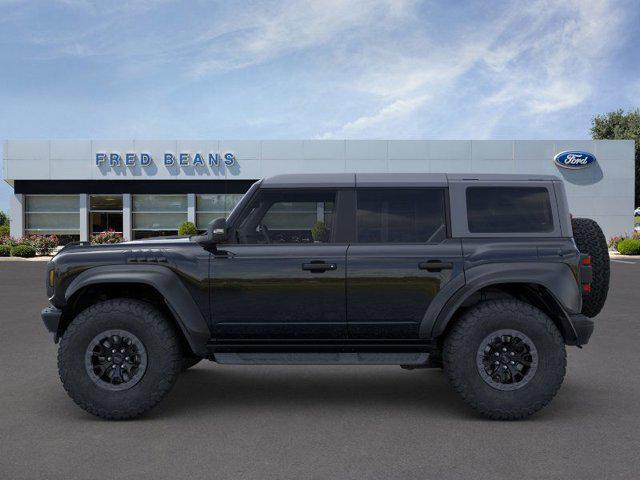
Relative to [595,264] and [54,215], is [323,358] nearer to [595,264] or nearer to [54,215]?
[595,264]

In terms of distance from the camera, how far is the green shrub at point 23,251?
32.7m

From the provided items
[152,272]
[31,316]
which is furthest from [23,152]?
[152,272]

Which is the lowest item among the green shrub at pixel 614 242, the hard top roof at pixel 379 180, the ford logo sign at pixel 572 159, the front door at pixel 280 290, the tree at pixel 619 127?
the front door at pixel 280 290

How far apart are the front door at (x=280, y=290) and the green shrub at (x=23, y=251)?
102ft

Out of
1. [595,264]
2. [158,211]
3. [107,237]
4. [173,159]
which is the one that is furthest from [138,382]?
[158,211]

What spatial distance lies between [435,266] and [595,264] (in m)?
1.50

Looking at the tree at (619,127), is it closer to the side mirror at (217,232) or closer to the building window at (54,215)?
the building window at (54,215)

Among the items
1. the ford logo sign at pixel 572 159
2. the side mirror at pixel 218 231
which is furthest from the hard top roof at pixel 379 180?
the ford logo sign at pixel 572 159

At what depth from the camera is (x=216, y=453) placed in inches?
165

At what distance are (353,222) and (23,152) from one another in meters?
40.6

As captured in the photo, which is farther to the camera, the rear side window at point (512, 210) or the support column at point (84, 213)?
the support column at point (84, 213)

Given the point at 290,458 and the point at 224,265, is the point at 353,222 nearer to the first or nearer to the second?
the point at 224,265

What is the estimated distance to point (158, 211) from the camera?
41.2 metres

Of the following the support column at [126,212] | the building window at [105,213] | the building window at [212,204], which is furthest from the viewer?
the building window at [105,213]
